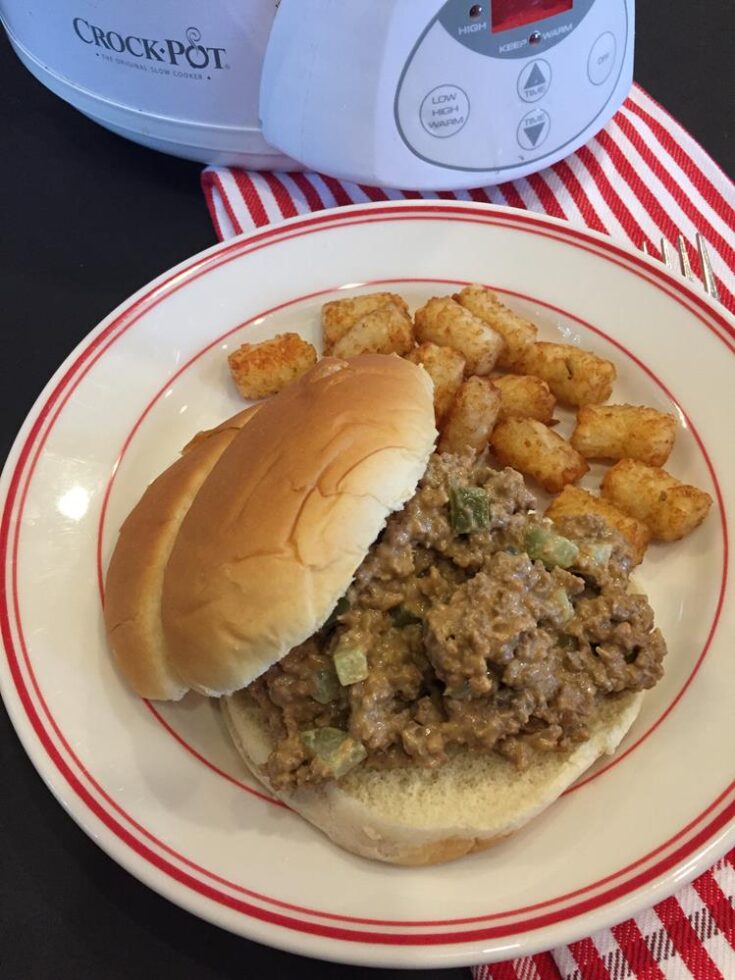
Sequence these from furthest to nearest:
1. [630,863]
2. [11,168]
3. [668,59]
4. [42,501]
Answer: [668,59], [11,168], [42,501], [630,863]

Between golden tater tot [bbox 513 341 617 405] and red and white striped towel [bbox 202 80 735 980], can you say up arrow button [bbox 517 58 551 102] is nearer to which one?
red and white striped towel [bbox 202 80 735 980]

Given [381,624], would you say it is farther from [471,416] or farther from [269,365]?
[269,365]

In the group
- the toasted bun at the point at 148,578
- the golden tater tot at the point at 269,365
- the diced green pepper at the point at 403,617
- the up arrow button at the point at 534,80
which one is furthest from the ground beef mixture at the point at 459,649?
the up arrow button at the point at 534,80

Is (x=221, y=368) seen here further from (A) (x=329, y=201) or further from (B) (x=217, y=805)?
(B) (x=217, y=805)

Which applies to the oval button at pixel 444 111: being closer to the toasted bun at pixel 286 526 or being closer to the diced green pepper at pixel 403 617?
the toasted bun at pixel 286 526

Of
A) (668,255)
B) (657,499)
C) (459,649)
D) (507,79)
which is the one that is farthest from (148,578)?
(668,255)

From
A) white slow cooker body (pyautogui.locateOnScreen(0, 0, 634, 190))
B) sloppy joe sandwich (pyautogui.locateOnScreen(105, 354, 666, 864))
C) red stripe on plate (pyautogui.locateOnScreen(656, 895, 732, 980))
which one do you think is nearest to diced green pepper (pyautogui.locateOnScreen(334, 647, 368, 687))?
sloppy joe sandwich (pyautogui.locateOnScreen(105, 354, 666, 864))

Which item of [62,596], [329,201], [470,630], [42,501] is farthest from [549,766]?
[329,201]
